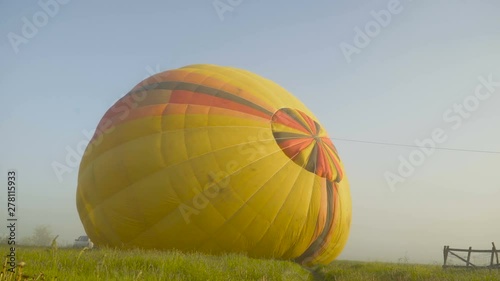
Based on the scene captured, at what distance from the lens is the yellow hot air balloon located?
431 inches

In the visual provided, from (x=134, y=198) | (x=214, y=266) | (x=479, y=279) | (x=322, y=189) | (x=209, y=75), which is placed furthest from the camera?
(x=209, y=75)

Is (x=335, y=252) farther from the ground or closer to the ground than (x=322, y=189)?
closer to the ground

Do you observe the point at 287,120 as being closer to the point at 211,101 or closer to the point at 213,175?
the point at 211,101

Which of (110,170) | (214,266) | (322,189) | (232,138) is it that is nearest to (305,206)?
(322,189)

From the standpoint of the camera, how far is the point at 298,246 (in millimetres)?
11852

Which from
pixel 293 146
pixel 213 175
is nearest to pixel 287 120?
pixel 293 146

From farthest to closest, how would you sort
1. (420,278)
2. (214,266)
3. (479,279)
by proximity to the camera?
(420,278), (479,279), (214,266)

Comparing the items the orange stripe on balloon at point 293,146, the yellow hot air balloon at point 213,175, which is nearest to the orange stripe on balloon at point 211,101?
the yellow hot air balloon at point 213,175

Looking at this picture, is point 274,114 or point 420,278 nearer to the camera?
point 420,278

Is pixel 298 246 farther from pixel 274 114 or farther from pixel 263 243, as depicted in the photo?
pixel 274 114

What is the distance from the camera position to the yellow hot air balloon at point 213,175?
35.9ft

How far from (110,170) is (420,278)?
9.13m

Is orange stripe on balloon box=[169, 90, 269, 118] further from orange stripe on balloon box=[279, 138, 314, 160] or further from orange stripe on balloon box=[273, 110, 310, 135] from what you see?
orange stripe on balloon box=[279, 138, 314, 160]

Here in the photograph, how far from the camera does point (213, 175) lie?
35.8 feet
